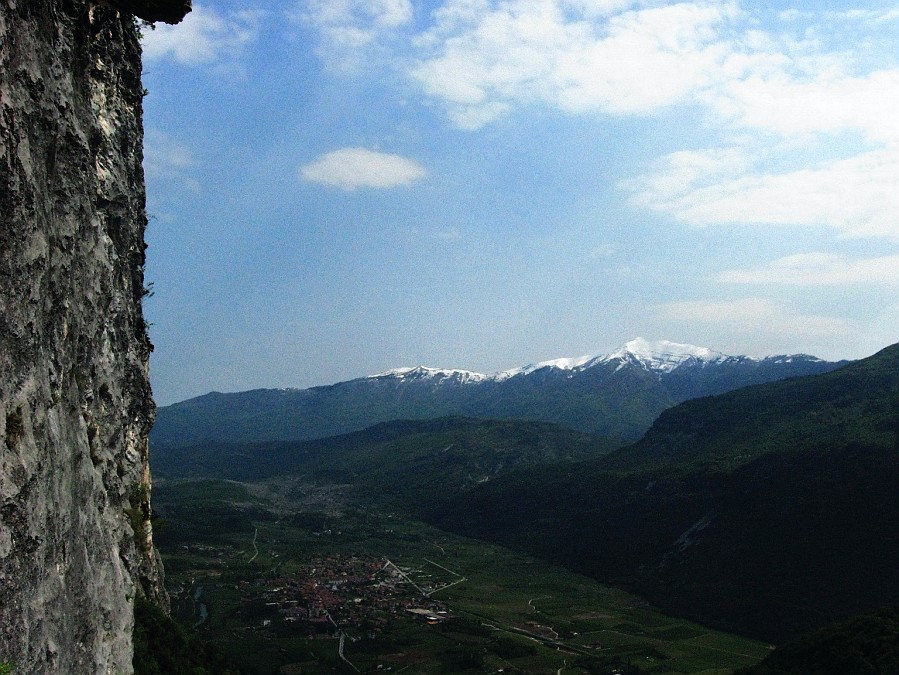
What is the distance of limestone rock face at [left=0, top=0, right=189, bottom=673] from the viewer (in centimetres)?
1809

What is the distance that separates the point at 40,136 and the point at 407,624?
14448 cm

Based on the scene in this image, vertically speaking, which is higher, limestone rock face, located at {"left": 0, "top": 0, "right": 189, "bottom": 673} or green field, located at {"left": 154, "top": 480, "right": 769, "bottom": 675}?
limestone rock face, located at {"left": 0, "top": 0, "right": 189, "bottom": 673}

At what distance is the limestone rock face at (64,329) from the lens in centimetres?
1809

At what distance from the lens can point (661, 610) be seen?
17062cm

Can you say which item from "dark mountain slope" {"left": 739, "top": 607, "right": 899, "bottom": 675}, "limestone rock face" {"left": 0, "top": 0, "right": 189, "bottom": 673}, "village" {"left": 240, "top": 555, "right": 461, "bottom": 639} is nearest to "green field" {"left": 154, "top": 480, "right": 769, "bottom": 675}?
"village" {"left": 240, "top": 555, "right": 461, "bottom": 639}

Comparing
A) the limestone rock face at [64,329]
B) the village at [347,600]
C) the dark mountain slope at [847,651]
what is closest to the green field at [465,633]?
the village at [347,600]

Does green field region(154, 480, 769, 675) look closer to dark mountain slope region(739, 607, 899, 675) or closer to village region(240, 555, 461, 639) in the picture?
village region(240, 555, 461, 639)

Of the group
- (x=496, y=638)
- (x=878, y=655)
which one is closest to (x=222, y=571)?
(x=496, y=638)

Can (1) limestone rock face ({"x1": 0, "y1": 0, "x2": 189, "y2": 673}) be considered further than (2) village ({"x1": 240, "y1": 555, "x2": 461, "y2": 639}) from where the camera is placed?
No

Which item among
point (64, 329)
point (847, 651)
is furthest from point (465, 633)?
point (64, 329)

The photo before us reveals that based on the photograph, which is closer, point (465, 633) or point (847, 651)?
point (847, 651)

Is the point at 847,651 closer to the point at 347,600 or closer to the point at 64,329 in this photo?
the point at 64,329

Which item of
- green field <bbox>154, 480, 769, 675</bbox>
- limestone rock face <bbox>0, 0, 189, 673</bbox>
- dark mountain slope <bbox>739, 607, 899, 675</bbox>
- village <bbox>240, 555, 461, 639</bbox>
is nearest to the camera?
limestone rock face <bbox>0, 0, 189, 673</bbox>

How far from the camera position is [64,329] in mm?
23188
